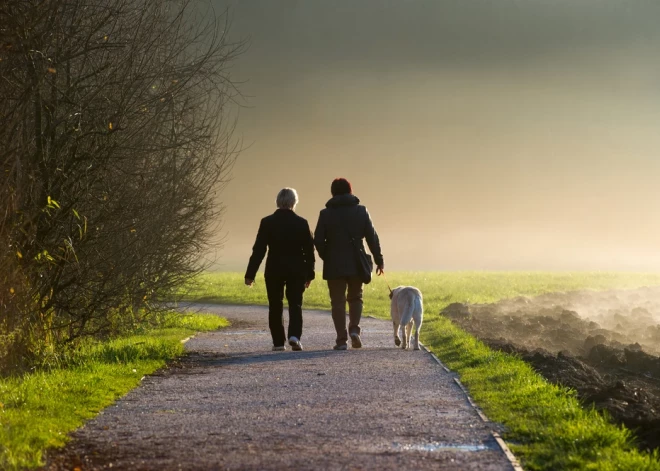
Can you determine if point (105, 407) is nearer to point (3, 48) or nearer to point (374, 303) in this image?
point (3, 48)

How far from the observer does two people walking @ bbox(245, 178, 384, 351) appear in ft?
51.9

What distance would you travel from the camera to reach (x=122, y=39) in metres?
13.3

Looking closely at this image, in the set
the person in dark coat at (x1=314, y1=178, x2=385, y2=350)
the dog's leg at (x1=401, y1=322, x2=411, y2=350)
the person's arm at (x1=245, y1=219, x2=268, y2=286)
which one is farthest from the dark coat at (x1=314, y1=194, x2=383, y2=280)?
the dog's leg at (x1=401, y1=322, x2=411, y2=350)

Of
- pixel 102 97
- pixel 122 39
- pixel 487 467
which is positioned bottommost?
pixel 487 467

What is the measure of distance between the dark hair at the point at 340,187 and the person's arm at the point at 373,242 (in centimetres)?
47

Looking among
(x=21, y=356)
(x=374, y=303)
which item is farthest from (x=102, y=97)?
(x=374, y=303)

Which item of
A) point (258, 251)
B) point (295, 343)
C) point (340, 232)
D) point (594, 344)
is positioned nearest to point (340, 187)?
point (340, 232)

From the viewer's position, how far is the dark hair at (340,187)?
1647cm

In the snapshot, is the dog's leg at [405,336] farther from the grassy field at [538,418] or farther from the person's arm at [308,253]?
the person's arm at [308,253]

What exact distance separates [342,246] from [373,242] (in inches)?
24.9

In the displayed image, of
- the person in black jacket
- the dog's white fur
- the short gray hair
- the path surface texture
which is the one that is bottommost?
the path surface texture

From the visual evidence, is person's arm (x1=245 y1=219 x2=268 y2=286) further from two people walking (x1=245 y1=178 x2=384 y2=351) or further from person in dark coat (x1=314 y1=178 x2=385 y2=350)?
person in dark coat (x1=314 y1=178 x2=385 y2=350)

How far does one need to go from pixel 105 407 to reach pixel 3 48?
4208 millimetres

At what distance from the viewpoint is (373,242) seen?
54.1 ft
